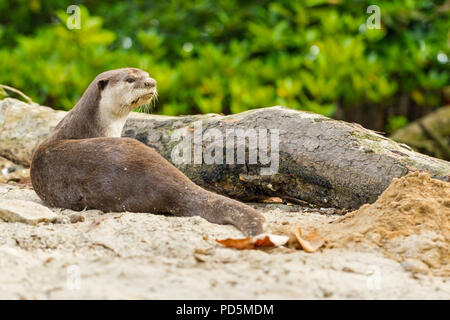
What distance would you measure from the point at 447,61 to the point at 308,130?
381 cm

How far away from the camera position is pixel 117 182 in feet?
10.6

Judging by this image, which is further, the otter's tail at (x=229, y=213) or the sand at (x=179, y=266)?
the otter's tail at (x=229, y=213)

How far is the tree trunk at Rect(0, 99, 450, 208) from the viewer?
351 cm

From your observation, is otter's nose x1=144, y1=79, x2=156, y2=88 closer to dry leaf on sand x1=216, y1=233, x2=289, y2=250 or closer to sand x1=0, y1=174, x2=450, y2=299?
sand x1=0, y1=174, x2=450, y2=299

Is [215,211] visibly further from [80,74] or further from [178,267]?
[80,74]

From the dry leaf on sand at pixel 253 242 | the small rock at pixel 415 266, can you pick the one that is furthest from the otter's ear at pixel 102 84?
the small rock at pixel 415 266

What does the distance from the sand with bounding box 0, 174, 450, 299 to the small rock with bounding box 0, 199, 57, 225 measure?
0.17 ft

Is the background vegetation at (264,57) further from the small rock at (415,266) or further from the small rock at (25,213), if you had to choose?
the small rock at (415,266)

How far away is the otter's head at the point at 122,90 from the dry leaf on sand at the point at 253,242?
1.64 metres

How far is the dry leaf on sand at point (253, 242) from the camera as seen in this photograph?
2.55m

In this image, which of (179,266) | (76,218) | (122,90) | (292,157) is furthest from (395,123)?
(179,266)

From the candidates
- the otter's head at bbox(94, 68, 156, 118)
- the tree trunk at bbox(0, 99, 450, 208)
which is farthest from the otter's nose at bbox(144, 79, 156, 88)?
the tree trunk at bbox(0, 99, 450, 208)

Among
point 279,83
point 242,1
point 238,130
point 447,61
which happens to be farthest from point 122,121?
point 447,61

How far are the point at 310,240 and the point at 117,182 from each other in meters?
1.11
